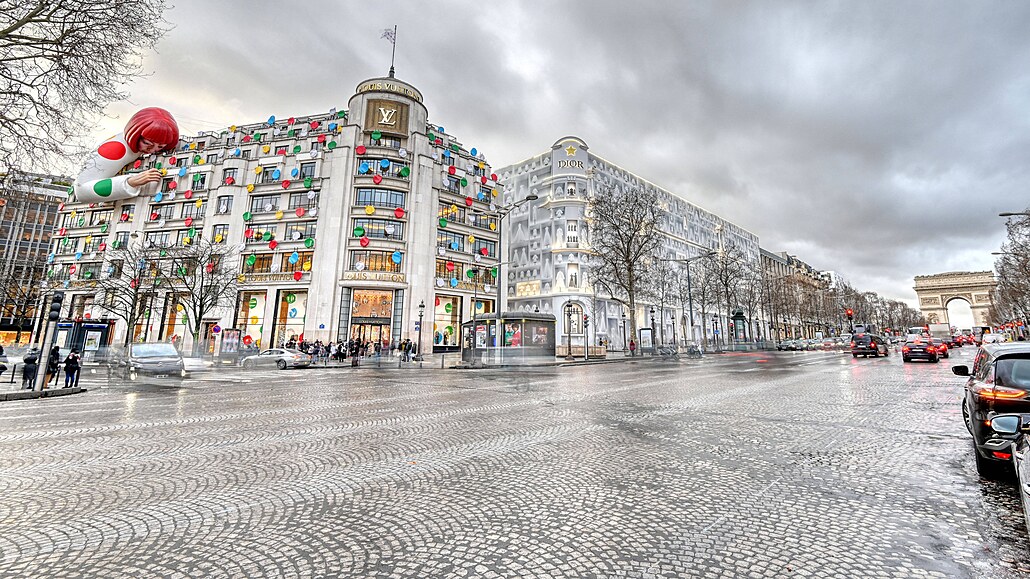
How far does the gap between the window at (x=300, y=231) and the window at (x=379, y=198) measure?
215 inches

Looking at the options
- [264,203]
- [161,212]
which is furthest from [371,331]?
[161,212]

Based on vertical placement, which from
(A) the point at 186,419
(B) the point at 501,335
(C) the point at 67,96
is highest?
(C) the point at 67,96

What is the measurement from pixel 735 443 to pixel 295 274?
143ft

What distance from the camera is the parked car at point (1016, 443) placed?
2761 millimetres

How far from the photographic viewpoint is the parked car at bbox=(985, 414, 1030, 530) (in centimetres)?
276

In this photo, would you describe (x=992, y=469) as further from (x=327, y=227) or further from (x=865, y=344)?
(x=327, y=227)

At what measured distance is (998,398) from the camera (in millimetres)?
4512

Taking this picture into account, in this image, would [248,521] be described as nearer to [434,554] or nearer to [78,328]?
[434,554]

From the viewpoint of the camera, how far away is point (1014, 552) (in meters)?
2.80

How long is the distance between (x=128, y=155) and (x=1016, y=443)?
73394 mm

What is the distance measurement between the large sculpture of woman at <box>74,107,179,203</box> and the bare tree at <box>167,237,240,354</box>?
41.2ft

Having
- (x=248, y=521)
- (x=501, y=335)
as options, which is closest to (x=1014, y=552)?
(x=248, y=521)

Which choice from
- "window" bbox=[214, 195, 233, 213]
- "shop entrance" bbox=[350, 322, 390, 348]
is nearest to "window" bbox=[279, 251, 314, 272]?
"shop entrance" bbox=[350, 322, 390, 348]

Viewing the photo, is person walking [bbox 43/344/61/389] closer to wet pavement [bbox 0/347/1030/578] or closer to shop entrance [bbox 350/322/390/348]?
wet pavement [bbox 0/347/1030/578]
